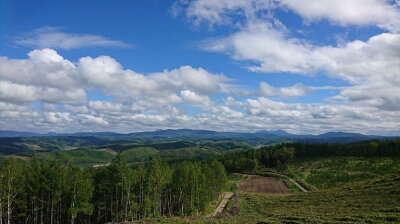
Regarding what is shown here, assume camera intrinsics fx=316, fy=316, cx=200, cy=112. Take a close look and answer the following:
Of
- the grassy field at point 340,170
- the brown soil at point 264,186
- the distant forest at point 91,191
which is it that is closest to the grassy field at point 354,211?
the distant forest at point 91,191

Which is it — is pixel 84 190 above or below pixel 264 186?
above

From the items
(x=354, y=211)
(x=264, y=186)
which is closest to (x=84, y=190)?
(x=354, y=211)

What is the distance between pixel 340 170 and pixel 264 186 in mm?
35899

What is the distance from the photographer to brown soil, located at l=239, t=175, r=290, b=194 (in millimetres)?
121812

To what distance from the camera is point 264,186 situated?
13462 centimetres

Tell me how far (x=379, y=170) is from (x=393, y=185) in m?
77.1

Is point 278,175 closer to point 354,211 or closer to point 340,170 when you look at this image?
point 340,170

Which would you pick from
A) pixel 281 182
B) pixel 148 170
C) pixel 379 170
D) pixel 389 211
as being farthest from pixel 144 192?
pixel 379 170

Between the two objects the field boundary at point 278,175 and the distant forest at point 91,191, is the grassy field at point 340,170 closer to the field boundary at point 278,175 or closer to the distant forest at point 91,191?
the field boundary at point 278,175

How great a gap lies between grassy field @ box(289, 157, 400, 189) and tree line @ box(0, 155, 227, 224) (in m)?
57.7

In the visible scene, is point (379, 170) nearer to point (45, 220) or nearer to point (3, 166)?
point (45, 220)

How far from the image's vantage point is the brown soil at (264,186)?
12181cm

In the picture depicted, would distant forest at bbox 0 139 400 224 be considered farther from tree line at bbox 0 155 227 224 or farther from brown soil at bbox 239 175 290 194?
brown soil at bbox 239 175 290 194

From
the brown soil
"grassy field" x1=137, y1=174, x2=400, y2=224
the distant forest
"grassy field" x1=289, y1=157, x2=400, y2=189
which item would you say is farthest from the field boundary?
"grassy field" x1=137, y1=174, x2=400, y2=224
